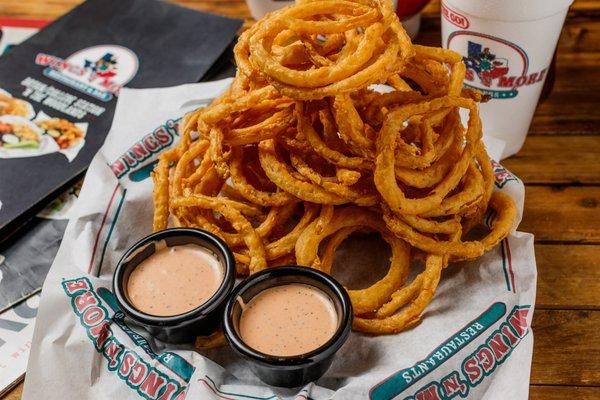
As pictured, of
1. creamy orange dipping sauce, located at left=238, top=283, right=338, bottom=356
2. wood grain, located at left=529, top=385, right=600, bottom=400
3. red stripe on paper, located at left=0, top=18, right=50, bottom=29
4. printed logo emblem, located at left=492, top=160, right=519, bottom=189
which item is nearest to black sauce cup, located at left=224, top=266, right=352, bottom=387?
creamy orange dipping sauce, located at left=238, top=283, right=338, bottom=356

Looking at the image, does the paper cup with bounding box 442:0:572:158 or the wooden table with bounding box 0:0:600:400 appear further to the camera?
the paper cup with bounding box 442:0:572:158

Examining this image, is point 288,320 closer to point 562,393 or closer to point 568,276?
point 562,393

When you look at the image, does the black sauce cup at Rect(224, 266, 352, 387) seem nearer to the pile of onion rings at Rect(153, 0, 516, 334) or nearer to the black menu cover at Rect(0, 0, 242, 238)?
the pile of onion rings at Rect(153, 0, 516, 334)

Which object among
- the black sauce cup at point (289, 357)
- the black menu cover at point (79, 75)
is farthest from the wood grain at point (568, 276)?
the black menu cover at point (79, 75)

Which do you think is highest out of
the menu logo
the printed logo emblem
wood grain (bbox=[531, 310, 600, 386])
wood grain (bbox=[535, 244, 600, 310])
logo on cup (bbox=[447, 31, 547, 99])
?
logo on cup (bbox=[447, 31, 547, 99])

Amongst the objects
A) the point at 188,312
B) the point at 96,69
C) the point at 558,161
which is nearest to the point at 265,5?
the point at 96,69

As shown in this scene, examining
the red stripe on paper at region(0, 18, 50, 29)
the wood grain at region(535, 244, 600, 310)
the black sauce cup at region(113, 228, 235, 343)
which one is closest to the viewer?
the black sauce cup at region(113, 228, 235, 343)

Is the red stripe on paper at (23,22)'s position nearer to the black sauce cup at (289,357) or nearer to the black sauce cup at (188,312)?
the black sauce cup at (188,312)

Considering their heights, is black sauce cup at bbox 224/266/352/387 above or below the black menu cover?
above
